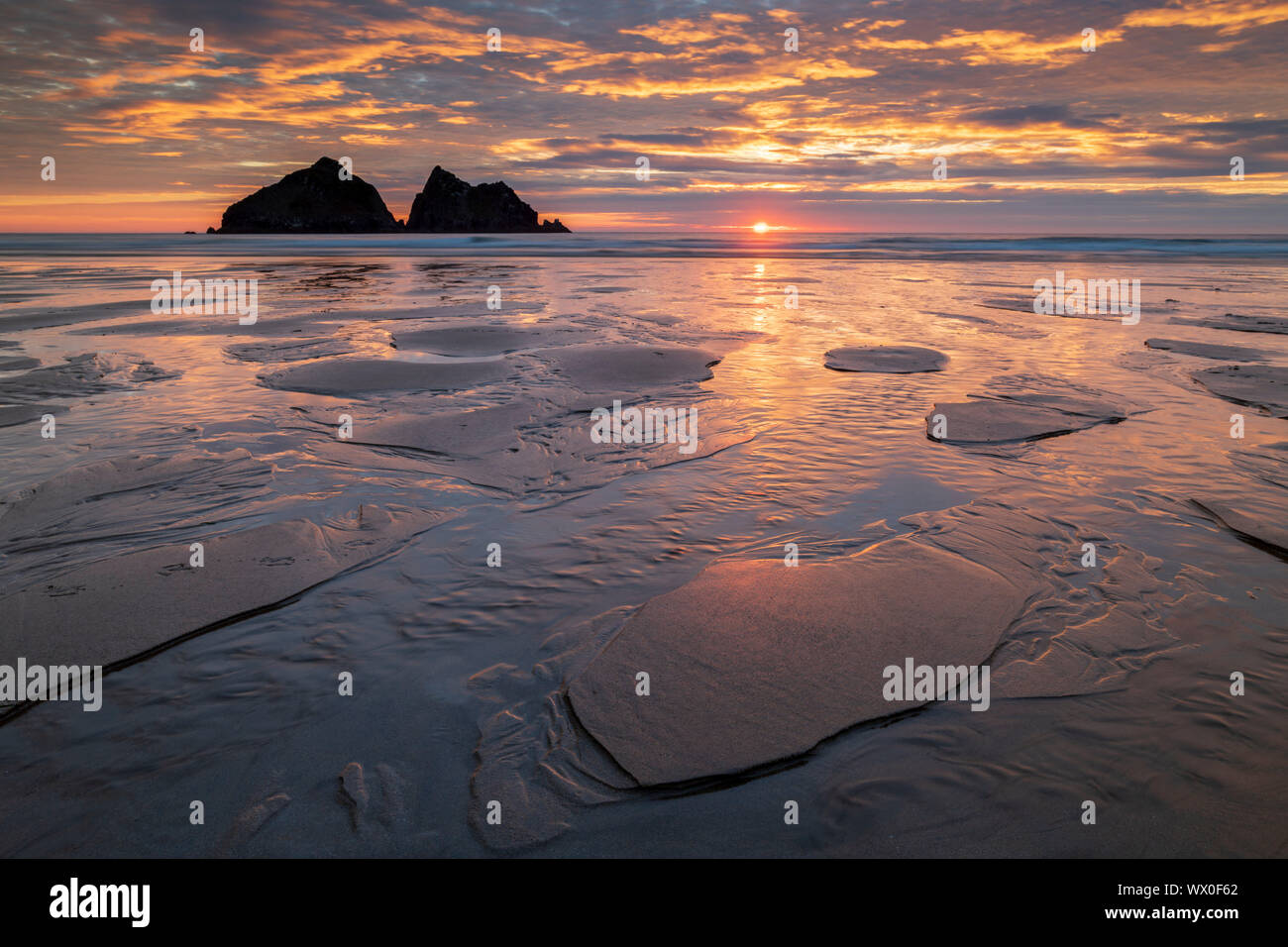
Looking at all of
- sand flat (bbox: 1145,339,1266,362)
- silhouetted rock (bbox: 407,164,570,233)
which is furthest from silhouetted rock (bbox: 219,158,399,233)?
sand flat (bbox: 1145,339,1266,362)

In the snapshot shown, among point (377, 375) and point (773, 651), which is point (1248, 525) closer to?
point (773, 651)

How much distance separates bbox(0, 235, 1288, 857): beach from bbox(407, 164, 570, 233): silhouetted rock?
92.5 m

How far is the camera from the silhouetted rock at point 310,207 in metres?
88.9

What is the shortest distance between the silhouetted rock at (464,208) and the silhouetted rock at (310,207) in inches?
214

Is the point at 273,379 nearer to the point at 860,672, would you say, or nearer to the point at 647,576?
the point at 647,576

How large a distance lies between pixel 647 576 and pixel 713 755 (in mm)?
1302

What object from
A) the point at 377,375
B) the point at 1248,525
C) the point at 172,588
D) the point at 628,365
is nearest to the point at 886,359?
the point at 628,365

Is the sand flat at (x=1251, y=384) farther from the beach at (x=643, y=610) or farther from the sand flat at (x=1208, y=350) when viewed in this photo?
the sand flat at (x=1208, y=350)

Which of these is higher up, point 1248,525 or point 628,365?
point 628,365

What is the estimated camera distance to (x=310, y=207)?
293ft

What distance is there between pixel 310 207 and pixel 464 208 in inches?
793

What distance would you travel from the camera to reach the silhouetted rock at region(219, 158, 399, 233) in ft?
292
